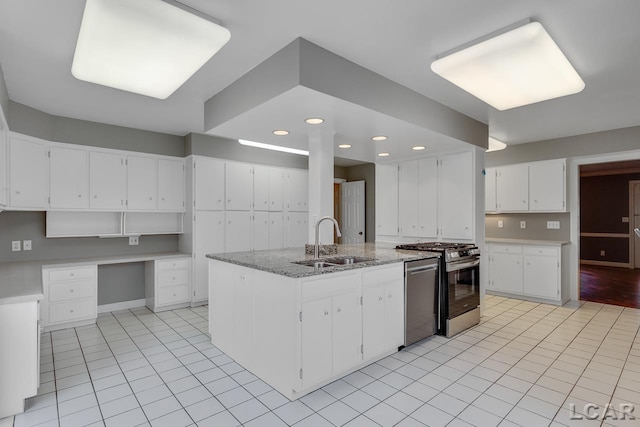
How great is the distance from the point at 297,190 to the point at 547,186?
406cm

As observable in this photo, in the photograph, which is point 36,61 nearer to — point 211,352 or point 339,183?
point 211,352

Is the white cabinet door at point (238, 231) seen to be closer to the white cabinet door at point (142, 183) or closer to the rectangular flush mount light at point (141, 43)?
the white cabinet door at point (142, 183)

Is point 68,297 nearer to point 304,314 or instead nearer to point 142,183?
point 142,183

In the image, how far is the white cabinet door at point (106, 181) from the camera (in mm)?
4238

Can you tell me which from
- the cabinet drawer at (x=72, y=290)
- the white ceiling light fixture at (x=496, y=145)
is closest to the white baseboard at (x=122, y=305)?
the cabinet drawer at (x=72, y=290)

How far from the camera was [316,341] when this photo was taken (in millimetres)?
2465

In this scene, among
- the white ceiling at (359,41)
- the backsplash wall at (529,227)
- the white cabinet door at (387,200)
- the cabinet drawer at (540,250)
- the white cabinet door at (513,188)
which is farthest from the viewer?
the white cabinet door at (513,188)

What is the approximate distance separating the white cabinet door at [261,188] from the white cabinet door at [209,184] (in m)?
0.57

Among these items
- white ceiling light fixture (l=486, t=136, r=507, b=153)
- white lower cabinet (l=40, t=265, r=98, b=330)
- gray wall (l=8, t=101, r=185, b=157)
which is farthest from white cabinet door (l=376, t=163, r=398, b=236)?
white lower cabinet (l=40, t=265, r=98, b=330)

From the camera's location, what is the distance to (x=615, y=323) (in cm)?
405

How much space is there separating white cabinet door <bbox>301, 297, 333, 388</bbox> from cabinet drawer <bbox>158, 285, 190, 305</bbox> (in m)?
2.96

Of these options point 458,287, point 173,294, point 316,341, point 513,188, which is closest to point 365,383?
point 316,341

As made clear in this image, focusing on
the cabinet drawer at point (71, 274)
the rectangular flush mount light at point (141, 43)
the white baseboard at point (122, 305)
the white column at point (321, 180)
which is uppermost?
the rectangular flush mount light at point (141, 43)

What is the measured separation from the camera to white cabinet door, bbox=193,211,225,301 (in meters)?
4.82
